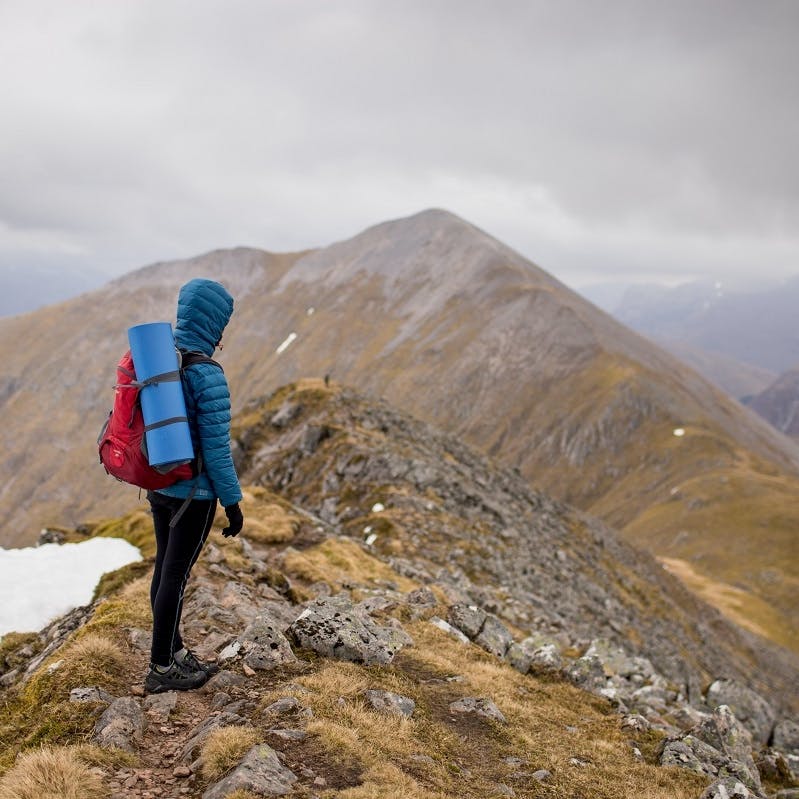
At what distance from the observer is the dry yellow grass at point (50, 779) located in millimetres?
5965

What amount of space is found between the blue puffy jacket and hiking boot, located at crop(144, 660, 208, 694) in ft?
8.64

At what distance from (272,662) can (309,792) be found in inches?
124

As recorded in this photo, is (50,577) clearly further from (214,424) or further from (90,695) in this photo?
(214,424)

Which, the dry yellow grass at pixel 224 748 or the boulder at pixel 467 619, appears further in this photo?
the boulder at pixel 467 619

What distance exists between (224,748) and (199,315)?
5.43 metres

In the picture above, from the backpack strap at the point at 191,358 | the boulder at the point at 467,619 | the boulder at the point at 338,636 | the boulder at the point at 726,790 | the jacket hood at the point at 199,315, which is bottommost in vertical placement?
the boulder at the point at 467,619

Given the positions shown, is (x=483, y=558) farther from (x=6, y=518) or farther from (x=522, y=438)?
(x=6, y=518)

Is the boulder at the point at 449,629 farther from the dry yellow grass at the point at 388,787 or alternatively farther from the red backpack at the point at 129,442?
the red backpack at the point at 129,442

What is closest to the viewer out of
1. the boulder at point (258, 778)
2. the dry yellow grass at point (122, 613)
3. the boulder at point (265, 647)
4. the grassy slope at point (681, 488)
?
the boulder at point (258, 778)

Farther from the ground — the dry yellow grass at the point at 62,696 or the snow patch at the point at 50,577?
the dry yellow grass at the point at 62,696

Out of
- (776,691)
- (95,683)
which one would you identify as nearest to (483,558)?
(95,683)

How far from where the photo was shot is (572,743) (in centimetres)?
971

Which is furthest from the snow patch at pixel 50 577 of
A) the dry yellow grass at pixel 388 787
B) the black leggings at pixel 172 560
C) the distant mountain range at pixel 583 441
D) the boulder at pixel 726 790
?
the distant mountain range at pixel 583 441

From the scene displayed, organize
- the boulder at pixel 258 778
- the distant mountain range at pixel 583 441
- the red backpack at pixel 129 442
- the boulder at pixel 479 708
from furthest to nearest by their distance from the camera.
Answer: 1. the distant mountain range at pixel 583 441
2. the boulder at pixel 479 708
3. the red backpack at pixel 129 442
4. the boulder at pixel 258 778
